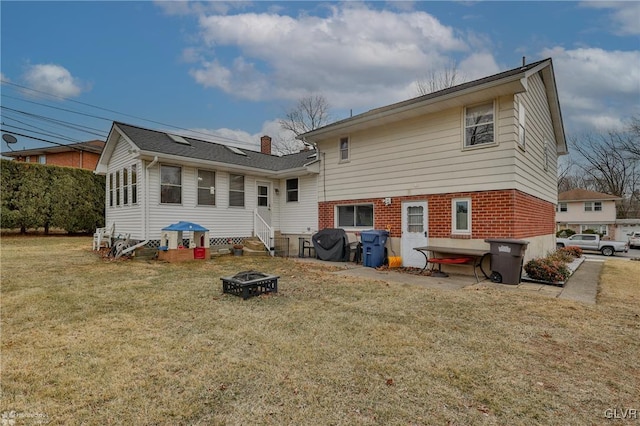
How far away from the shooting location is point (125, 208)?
41.1 feet

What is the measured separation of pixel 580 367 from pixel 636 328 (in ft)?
7.01

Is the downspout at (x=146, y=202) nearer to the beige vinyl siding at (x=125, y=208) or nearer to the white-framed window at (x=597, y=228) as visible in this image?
the beige vinyl siding at (x=125, y=208)

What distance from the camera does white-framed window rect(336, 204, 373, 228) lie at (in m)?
11.4

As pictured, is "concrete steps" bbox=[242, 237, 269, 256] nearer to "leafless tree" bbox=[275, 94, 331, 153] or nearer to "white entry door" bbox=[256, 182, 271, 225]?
"white entry door" bbox=[256, 182, 271, 225]

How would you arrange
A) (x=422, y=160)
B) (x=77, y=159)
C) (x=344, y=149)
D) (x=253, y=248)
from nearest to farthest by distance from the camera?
(x=422, y=160)
(x=344, y=149)
(x=253, y=248)
(x=77, y=159)

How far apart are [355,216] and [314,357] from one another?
8.67 m

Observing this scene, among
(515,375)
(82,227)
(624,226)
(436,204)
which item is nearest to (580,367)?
(515,375)

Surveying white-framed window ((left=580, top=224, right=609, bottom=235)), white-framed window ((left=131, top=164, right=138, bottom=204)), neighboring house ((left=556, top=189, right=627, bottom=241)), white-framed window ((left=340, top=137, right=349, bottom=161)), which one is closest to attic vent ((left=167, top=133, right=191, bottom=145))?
white-framed window ((left=131, top=164, right=138, bottom=204))

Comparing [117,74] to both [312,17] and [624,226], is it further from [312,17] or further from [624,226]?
[624,226]

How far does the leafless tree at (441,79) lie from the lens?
2211cm

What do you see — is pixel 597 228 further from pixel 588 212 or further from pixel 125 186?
pixel 125 186

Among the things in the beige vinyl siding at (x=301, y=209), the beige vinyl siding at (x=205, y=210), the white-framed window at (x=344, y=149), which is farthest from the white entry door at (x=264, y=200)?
the white-framed window at (x=344, y=149)

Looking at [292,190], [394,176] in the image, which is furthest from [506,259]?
[292,190]

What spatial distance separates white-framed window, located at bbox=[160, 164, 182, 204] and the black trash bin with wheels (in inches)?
404
